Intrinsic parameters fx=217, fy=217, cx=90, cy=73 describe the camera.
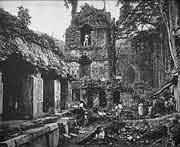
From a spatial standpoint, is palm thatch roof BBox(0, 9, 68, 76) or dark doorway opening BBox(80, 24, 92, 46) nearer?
palm thatch roof BBox(0, 9, 68, 76)

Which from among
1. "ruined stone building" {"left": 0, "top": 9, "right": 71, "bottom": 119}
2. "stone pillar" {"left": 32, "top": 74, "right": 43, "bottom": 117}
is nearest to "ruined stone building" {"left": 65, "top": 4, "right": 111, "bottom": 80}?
"ruined stone building" {"left": 0, "top": 9, "right": 71, "bottom": 119}

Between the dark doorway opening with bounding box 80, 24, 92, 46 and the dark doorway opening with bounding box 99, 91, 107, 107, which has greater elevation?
the dark doorway opening with bounding box 80, 24, 92, 46

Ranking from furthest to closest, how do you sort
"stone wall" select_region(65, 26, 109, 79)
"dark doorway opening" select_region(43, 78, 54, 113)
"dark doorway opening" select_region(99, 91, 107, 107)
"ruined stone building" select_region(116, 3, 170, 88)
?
"ruined stone building" select_region(116, 3, 170, 88) → "stone wall" select_region(65, 26, 109, 79) → "dark doorway opening" select_region(99, 91, 107, 107) → "dark doorway opening" select_region(43, 78, 54, 113)

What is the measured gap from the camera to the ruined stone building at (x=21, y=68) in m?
9.07

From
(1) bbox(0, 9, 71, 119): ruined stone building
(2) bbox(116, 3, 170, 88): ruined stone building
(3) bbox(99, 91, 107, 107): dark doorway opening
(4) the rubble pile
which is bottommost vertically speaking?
(4) the rubble pile

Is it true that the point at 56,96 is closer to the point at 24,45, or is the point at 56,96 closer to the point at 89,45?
the point at 24,45

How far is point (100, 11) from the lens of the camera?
25031 millimetres

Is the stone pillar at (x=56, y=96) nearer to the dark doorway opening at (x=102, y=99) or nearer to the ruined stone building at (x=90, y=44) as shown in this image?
the dark doorway opening at (x=102, y=99)

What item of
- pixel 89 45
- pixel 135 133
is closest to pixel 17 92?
pixel 135 133

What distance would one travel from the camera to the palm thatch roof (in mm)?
8750

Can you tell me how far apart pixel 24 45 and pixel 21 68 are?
1484 mm

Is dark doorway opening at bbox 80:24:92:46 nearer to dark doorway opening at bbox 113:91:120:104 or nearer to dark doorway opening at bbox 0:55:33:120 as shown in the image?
dark doorway opening at bbox 113:91:120:104

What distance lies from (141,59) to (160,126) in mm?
19841

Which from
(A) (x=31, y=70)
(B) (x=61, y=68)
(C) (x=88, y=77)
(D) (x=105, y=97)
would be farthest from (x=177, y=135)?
(C) (x=88, y=77)
